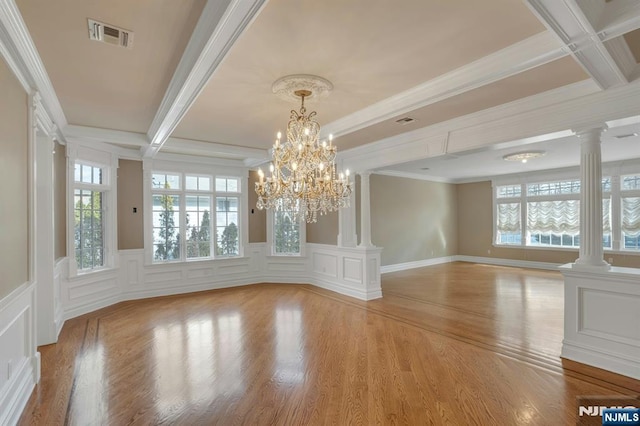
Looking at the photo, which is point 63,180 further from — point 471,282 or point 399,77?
point 471,282

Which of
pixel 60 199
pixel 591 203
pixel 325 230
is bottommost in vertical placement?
pixel 325 230

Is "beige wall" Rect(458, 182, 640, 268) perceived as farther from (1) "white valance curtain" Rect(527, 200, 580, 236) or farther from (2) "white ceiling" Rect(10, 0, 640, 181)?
(2) "white ceiling" Rect(10, 0, 640, 181)

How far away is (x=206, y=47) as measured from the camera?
221 cm

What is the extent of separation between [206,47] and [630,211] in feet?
32.4

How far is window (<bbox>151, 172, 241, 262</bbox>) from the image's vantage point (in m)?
6.33

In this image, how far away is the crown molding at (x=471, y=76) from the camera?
2461mm

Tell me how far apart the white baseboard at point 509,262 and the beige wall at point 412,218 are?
373 millimetres

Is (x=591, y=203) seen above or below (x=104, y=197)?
below

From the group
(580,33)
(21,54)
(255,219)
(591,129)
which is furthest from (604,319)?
(255,219)

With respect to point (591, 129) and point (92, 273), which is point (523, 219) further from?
point (92, 273)

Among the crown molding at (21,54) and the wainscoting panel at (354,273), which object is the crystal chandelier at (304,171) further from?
the wainscoting panel at (354,273)

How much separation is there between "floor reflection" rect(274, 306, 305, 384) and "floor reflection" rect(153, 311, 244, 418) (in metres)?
0.40

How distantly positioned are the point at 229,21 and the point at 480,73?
7.20 feet

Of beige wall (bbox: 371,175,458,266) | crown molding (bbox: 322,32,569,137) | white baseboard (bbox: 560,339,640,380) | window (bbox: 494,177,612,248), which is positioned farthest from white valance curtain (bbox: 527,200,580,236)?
crown molding (bbox: 322,32,569,137)
